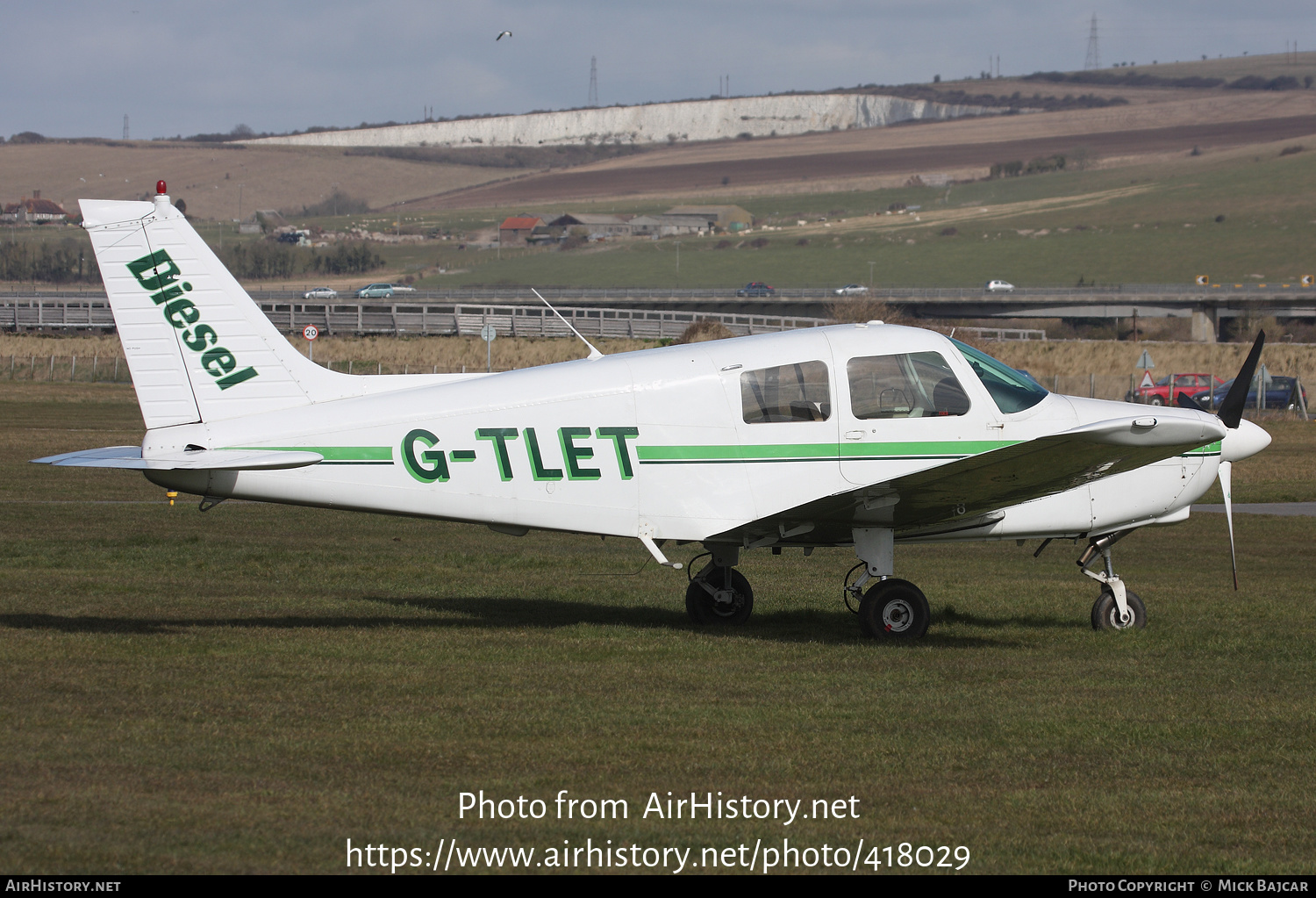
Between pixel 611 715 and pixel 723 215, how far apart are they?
17278 cm

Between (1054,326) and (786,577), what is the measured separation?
76.8 metres

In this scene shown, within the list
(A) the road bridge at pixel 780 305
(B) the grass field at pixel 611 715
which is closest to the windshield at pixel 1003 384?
(B) the grass field at pixel 611 715

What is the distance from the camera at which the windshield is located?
35.4 ft

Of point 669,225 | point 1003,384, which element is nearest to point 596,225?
point 669,225

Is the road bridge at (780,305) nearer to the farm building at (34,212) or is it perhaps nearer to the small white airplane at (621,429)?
the farm building at (34,212)

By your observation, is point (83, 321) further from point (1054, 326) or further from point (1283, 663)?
point (1283, 663)

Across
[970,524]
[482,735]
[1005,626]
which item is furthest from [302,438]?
[1005,626]

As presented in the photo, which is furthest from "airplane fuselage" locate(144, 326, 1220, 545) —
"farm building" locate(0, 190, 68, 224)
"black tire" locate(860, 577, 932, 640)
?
"farm building" locate(0, 190, 68, 224)

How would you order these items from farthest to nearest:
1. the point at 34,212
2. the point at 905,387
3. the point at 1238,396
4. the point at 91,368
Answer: the point at 34,212
the point at 91,368
the point at 1238,396
the point at 905,387

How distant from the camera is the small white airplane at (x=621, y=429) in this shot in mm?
10086

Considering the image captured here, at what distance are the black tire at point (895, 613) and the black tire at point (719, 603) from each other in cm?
143

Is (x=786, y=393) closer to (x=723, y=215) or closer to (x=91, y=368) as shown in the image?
(x=91, y=368)

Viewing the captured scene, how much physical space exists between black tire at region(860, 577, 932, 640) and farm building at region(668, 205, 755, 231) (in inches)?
6412

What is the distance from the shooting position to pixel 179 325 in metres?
10.2
